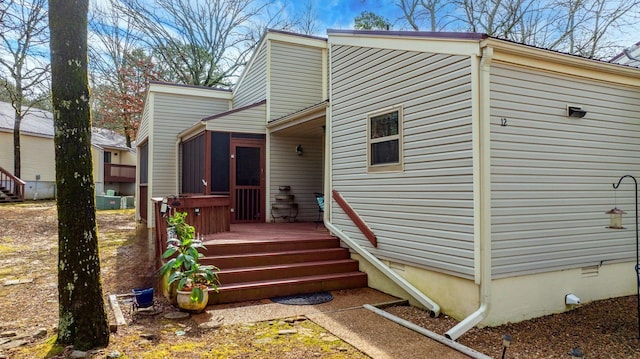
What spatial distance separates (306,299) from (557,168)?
11.7 ft

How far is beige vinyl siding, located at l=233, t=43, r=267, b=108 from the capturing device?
10156 mm

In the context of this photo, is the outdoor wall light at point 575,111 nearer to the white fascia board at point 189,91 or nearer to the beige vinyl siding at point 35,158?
the white fascia board at point 189,91

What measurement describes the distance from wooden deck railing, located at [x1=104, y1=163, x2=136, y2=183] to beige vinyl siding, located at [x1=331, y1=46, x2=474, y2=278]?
21990 millimetres

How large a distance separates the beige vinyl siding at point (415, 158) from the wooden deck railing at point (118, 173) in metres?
22.0

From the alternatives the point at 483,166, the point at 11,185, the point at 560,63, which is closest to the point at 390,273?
the point at 483,166

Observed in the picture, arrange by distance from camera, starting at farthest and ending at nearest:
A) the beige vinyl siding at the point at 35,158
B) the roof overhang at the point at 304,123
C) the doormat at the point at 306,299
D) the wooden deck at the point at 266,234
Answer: the beige vinyl siding at the point at 35,158 < the roof overhang at the point at 304,123 < the wooden deck at the point at 266,234 < the doormat at the point at 306,299

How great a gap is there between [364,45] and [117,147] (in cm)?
2388

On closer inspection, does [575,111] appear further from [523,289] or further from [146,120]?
[146,120]

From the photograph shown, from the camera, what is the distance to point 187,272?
4.85 m

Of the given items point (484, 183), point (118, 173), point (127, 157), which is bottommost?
point (484, 183)

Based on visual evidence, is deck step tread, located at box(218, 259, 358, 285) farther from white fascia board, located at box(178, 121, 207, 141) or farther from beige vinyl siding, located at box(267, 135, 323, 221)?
white fascia board, located at box(178, 121, 207, 141)

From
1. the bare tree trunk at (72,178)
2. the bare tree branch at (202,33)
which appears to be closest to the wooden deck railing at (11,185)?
the bare tree branch at (202,33)

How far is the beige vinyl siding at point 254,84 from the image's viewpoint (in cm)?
1016

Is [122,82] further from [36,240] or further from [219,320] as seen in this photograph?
[219,320]
